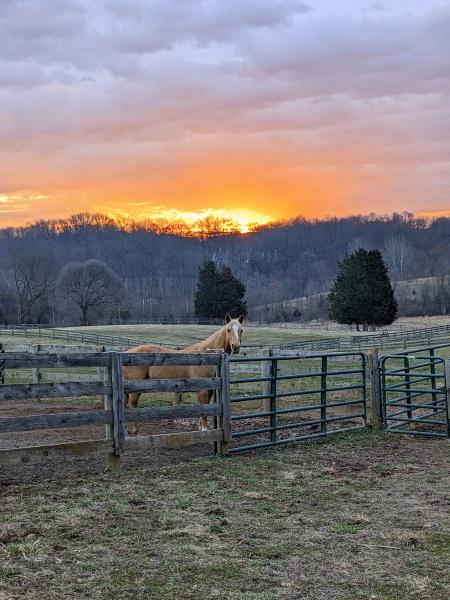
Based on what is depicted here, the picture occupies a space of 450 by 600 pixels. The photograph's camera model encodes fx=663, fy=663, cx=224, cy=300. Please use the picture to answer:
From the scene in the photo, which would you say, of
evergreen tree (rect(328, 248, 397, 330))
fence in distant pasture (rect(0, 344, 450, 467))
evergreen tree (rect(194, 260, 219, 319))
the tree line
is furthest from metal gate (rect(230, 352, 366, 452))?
the tree line

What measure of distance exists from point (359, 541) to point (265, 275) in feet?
573

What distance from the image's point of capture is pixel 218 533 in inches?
226

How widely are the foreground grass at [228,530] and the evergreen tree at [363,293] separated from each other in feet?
194

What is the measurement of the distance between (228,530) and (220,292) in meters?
74.2

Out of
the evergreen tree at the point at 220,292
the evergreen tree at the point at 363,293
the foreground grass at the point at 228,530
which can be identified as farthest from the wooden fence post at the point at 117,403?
the evergreen tree at the point at 220,292

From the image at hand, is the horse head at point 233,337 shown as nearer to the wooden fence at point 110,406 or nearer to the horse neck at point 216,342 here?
the horse neck at point 216,342

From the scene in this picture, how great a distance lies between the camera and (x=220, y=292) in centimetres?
8000

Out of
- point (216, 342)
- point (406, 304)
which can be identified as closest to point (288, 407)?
point (216, 342)

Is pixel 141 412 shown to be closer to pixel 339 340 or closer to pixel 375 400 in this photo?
pixel 375 400

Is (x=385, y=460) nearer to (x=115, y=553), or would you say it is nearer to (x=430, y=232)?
(x=115, y=553)

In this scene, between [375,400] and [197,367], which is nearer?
[197,367]

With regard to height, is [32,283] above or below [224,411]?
above

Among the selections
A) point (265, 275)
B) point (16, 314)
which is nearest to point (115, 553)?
point (16, 314)

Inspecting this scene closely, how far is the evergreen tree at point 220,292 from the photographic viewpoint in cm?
7962
